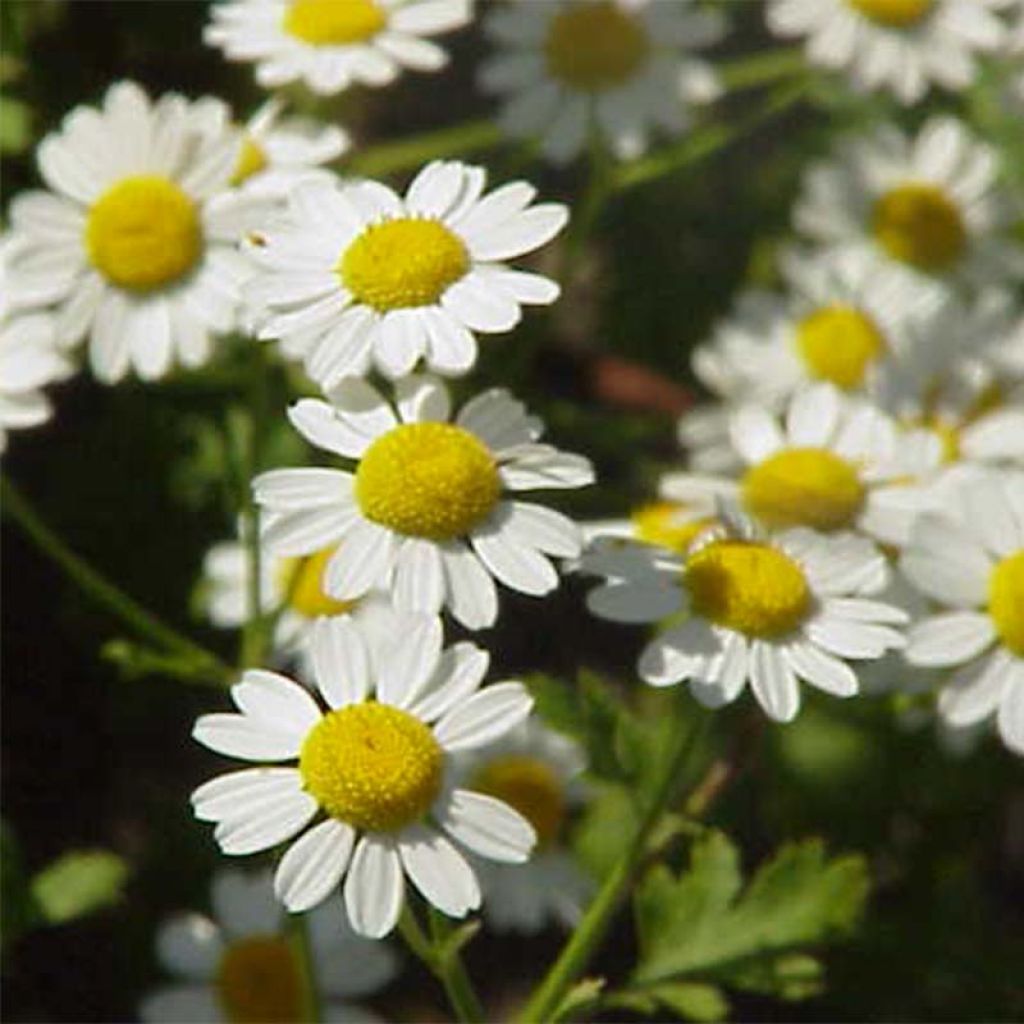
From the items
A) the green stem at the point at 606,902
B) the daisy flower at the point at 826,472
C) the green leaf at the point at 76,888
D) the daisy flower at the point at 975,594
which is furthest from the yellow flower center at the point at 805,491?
the green leaf at the point at 76,888

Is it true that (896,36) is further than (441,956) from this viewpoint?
Yes

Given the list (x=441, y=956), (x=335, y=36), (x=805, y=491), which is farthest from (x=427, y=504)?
(x=335, y=36)

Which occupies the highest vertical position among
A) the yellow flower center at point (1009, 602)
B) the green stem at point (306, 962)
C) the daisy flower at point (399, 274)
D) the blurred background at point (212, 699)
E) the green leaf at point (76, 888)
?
the daisy flower at point (399, 274)

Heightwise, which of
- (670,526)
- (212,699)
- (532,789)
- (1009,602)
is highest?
(1009,602)

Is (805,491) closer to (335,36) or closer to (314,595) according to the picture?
(314,595)

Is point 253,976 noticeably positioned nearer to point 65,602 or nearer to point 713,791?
point 713,791

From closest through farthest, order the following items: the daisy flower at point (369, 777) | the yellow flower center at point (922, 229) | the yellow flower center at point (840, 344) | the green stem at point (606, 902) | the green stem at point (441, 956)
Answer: the daisy flower at point (369, 777) → the green stem at point (441, 956) → the green stem at point (606, 902) → the yellow flower center at point (840, 344) → the yellow flower center at point (922, 229)

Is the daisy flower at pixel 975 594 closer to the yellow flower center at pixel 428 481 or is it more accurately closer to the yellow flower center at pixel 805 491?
the yellow flower center at pixel 805 491
